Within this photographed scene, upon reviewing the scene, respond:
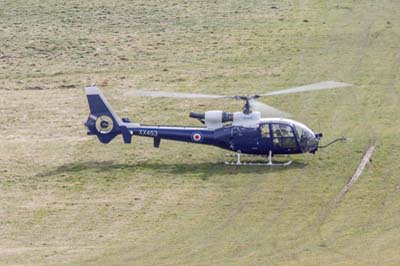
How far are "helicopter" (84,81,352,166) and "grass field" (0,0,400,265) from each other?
0.64m

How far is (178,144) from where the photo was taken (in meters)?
41.1

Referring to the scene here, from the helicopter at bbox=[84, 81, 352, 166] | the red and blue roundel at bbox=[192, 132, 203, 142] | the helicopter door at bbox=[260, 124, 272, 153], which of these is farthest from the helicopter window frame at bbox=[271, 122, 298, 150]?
the red and blue roundel at bbox=[192, 132, 203, 142]

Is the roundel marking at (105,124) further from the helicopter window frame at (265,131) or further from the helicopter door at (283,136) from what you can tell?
the helicopter door at (283,136)

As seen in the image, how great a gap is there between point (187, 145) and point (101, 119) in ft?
11.4

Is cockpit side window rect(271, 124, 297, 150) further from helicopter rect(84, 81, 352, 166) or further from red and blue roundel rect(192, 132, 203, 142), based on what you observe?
red and blue roundel rect(192, 132, 203, 142)

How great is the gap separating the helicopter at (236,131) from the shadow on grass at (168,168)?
1.30 ft

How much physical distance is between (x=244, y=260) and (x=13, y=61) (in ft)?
89.6

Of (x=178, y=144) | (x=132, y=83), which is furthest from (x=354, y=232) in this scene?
(x=132, y=83)

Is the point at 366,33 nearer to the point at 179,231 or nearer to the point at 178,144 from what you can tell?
the point at 178,144

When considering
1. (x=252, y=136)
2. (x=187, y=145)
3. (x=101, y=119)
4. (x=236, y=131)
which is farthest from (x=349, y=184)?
(x=101, y=119)

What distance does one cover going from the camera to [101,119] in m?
38.6

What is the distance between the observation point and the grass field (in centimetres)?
3156

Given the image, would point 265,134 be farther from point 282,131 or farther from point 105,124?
point 105,124

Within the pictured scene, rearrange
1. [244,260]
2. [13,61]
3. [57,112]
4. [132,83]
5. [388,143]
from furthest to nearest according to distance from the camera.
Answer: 1. [13,61]
2. [132,83]
3. [57,112]
4. [388,143]
5. [244,260]
